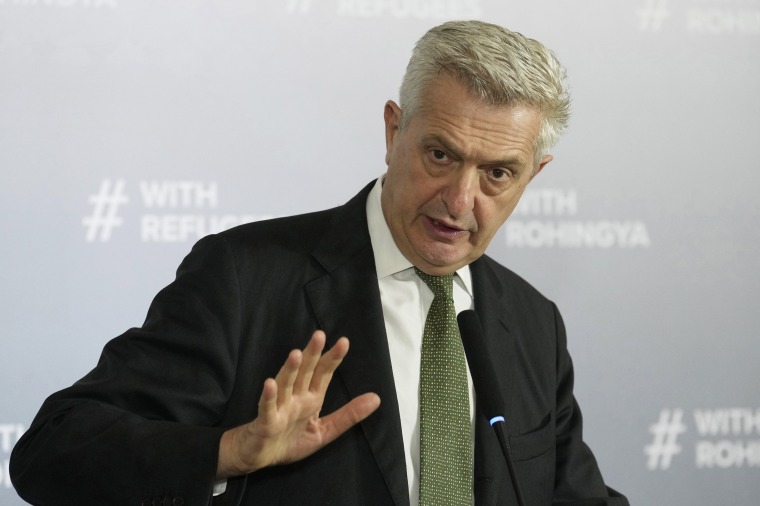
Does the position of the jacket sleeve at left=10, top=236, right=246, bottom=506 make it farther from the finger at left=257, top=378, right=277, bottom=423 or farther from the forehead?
the forehead

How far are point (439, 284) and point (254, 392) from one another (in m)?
0.40

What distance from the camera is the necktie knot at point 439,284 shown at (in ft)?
6.13

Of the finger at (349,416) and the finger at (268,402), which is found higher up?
the finger at (268,402)

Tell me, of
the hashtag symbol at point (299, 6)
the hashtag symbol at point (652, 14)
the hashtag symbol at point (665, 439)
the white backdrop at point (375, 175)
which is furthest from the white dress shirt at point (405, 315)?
the hashtag symbol at point (652, 14)

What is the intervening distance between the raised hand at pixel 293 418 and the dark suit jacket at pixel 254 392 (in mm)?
46

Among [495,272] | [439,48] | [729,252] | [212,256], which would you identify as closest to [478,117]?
[439,48]

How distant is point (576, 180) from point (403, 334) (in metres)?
1.19

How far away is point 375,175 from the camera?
2.73 m

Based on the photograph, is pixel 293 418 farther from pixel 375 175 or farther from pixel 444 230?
pixel 375 175

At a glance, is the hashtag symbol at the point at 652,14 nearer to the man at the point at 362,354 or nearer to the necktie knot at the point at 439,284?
the man at the point at 362,354

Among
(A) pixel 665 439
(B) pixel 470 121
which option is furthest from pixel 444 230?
(A) pixel 665 439

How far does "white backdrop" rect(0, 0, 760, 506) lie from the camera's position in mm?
2510

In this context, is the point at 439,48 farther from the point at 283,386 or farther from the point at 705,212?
the point at 705,212

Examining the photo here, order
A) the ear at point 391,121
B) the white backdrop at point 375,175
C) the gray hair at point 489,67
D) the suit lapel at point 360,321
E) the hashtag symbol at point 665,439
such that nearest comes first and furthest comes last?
the suit lapel at point 360,321
the gray hair at point 489,67
the ear at point 391,121
the white backdrop at point 375,175
the hashtag symbol at point 665,439
